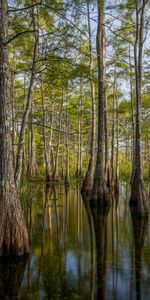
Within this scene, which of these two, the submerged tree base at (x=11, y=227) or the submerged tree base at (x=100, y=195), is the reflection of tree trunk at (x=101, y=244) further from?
the submerged tree base at (x=11, y=227)

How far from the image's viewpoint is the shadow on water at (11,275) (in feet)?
12.3

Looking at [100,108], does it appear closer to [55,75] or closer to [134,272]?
[55,75]

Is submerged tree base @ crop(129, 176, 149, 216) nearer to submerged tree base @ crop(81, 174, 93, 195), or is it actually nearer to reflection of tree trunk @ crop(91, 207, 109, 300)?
reflection of tree trunk @ crop(91, 207, 109, 300)

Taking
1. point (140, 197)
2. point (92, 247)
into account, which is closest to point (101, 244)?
point (92, 247)

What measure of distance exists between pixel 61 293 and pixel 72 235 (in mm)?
3113

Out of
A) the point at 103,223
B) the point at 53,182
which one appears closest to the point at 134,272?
the point at 103,223

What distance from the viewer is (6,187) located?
508 centimetres

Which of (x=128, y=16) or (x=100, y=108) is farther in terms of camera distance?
(x=100, y=108)

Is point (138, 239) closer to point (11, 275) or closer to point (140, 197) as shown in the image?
point (140, 197)

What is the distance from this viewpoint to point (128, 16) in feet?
36.4

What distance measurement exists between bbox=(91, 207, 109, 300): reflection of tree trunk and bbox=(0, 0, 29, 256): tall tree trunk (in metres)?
1.36

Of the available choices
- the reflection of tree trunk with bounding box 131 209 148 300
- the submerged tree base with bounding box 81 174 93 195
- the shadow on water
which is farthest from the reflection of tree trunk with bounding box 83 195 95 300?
the submerged tree base with bounding box 81 174 93 195

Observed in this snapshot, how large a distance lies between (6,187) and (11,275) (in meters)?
1.41

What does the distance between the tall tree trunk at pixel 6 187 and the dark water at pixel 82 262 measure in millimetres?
288
